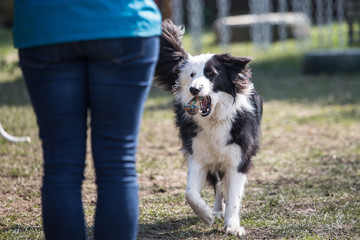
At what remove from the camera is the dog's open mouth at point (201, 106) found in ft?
11.3

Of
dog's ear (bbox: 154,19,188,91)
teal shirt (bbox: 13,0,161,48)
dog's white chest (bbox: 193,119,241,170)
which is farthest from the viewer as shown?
dog's ear (bbox: 154,19,188,91)

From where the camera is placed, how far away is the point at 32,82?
6.84 feet

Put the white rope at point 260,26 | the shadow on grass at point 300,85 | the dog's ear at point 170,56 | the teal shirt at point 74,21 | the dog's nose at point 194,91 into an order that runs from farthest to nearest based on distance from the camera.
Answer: the white rope at point 260,26 < the shadow on grass at point 300,85 < the dog's ear at point 170,56 < the dog's nose at point 194,91 < the teal shirt at point 74,21

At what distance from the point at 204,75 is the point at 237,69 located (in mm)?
234

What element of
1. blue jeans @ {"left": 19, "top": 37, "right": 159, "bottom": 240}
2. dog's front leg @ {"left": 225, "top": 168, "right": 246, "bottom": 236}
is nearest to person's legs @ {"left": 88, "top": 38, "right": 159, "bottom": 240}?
blue jeans @ {"left": 19, "top": 37, "right": 159, "bottom": 240}

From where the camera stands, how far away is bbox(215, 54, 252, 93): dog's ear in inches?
139

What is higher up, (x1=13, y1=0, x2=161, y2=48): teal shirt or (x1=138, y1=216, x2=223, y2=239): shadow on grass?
(x1=13, y1=0, x2=161, y2=48): teal shirt

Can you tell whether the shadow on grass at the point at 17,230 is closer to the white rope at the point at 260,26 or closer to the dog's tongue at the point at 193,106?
the dog's tongue at the point at 193,106

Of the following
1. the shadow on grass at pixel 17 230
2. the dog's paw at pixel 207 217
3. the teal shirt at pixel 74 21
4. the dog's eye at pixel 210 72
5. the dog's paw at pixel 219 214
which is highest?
the teal shirt at pixel 74 21

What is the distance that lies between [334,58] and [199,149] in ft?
24.9

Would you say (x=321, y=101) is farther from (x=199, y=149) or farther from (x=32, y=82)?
(x=32, y=82)

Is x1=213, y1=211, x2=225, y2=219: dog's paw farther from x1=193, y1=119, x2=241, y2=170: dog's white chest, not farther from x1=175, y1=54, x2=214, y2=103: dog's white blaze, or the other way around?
x1=175, y1=54, x2=214, y2=103: dog's white blaze

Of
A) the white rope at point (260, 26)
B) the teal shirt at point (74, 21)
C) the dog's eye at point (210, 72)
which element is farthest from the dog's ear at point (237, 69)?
the white rope at point (260, 26)

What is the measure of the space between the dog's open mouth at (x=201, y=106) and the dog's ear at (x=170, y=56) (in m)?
0.34
